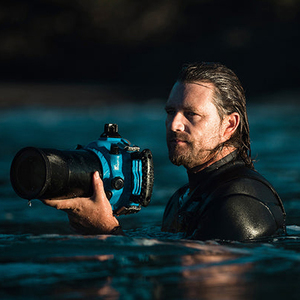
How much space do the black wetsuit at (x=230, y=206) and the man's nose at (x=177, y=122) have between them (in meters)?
0.32

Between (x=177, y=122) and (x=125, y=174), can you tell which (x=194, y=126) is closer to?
(x=177, y=122)

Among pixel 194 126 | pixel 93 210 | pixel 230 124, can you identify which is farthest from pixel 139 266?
pixel 230 124

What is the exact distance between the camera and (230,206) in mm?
4250

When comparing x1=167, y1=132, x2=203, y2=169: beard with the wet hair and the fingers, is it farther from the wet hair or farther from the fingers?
the fingers

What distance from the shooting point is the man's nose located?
475cm

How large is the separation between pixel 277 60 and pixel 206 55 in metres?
2.29

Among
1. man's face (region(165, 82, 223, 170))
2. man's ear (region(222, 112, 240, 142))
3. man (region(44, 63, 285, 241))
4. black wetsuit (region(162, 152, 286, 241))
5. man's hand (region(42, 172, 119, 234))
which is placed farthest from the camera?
man's ear (region(222, 112, 240, 142))

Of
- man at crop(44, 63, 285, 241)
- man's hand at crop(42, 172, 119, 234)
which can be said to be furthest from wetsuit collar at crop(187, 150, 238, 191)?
man's hand at crop(42, 172, 119, 234)

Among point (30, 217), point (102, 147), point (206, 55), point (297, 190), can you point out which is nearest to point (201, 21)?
point (206, 55)

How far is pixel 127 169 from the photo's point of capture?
4.61m

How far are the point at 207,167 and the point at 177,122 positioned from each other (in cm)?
35

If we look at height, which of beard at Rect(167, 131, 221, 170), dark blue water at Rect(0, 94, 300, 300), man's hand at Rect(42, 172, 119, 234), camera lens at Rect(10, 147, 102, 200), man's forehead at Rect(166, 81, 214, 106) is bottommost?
dark blue water at Rect(0, 94, 300, 300)

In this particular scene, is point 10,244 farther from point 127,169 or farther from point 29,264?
point 127,169

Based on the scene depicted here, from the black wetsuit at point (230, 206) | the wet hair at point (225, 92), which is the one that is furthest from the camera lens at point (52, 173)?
Answer: the wet hair at point (225, 92)
